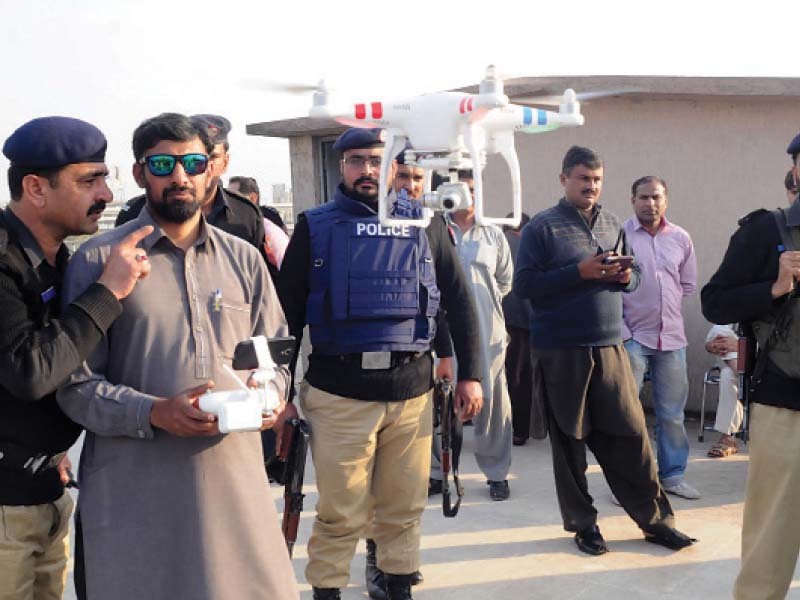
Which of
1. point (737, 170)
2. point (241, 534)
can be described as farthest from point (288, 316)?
point (737, 170)

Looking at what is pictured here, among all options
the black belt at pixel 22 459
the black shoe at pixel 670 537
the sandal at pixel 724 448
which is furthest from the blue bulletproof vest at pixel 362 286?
the sandal at pixel 724 448

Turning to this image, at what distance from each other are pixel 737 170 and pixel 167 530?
21.0 ft

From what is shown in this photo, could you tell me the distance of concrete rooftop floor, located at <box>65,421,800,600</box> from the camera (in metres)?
4.65

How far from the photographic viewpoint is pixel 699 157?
7.98 m

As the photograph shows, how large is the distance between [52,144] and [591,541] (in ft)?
11.9

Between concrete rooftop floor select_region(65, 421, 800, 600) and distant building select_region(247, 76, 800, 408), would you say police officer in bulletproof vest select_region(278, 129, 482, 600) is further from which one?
distant building select_region(247, 76, 800, 408)

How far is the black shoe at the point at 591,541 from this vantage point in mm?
5094

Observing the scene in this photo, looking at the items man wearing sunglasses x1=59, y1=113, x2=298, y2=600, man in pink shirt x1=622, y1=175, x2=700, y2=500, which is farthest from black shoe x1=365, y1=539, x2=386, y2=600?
man in pink shirt x1=622, y1=175, x2=700, y2=500

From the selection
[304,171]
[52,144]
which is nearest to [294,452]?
[52,144]

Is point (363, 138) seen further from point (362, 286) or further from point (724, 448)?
point (724, 448)

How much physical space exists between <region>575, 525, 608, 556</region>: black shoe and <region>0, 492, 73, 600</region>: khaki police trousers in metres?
3.05

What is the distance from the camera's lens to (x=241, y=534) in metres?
2.78

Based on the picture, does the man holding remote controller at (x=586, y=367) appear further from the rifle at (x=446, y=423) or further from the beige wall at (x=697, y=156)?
the beige wall at (x=697, y=156)

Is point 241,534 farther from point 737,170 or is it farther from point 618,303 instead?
point 737,170
